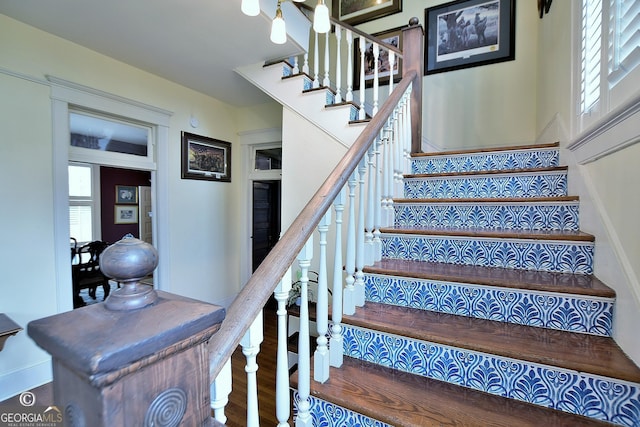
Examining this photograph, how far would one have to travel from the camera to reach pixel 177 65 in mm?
2938

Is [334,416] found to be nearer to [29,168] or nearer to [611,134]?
[611,134]

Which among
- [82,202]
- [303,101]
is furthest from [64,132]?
[82,202]

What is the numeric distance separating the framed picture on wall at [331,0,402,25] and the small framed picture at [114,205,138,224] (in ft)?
17.0

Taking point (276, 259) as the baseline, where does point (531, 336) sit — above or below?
below

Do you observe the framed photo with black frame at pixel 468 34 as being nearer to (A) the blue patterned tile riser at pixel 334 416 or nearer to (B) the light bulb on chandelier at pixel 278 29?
(B) the light bulb on chandelier at pixel 278 29

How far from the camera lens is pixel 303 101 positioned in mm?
2818

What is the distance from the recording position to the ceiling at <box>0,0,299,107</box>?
2082 mm

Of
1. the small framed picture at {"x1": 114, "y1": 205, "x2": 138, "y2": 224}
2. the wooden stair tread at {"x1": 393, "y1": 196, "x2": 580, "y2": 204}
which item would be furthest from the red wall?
the wooden stair tread at {"x1": 393, "y1": 196, "x2": 580, "y2": 204}

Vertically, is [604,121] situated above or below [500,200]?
above

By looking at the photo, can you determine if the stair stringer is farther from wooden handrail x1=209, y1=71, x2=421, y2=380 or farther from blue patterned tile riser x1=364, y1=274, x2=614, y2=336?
blue patterned tile riser x1=364, y1=274, x2=614, y2=336

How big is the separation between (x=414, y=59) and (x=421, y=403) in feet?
7.71

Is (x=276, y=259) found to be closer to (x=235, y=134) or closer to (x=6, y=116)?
(x=6, y=116)

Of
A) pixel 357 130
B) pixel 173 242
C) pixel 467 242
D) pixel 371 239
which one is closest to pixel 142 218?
pixel 173 242

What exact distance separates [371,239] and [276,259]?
0.82 m
